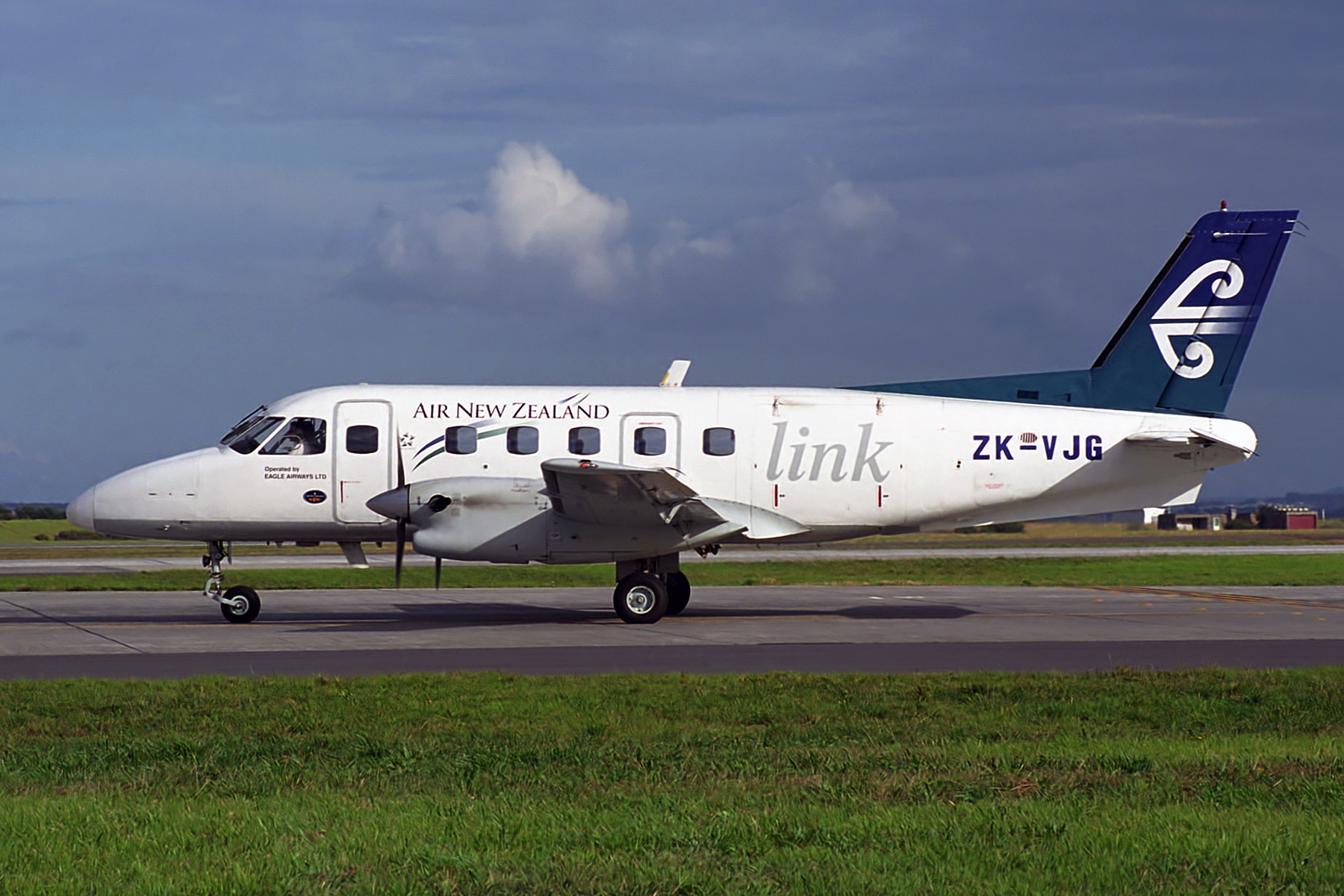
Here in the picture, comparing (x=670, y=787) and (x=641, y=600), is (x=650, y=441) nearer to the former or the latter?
(x=641, y=600)

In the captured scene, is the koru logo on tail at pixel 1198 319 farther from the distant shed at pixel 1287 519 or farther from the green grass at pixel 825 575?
the distant shed at pixel 1287 519

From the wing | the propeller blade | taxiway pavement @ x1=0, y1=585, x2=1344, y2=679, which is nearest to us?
taxiway pavement @ x1=0, y1=585, x2=1344, y2=679

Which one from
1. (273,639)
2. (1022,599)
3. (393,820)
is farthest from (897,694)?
→ (1022,599)

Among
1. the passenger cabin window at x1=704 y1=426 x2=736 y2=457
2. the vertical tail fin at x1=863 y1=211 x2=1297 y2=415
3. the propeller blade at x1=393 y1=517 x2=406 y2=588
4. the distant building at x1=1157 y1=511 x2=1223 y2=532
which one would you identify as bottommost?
the distant building at x1=1157 y1=511 x2=1223 y2=532

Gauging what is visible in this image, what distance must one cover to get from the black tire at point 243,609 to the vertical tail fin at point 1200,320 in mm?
14431

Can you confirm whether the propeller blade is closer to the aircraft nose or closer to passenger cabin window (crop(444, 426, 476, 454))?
passenger cabin window (crop(444, 426, 476, 454))

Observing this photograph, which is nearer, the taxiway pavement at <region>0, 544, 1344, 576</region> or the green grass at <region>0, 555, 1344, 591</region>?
the green grass at <region>0, 555, 1344, 591</region>

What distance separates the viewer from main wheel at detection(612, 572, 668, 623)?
20.7 metres

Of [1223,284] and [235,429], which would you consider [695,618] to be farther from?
[1223,284]

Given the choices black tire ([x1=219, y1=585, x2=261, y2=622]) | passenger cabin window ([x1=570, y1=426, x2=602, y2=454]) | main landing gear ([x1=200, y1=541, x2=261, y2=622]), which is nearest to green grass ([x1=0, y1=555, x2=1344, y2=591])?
main landing gear ([x1=200, y1=541, x2=261, y2=622])

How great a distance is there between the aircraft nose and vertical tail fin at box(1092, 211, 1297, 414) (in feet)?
55.5

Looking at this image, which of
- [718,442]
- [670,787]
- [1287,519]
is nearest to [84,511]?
[718,442]

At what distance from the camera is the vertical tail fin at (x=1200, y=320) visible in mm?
21375

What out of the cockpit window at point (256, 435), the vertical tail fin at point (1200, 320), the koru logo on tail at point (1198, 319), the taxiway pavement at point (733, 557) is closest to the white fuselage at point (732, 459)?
the cockpit window at point (256, 435)
